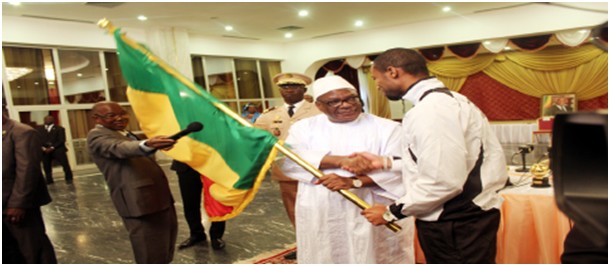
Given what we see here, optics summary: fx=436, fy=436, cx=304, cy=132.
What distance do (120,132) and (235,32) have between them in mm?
9304

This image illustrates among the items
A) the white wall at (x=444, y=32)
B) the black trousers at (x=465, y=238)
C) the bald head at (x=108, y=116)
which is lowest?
the black trousers at (x=465, y=238)

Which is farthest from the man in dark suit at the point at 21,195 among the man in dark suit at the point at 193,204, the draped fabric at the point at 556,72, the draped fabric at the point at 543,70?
the draped fabric at the point at 556,72

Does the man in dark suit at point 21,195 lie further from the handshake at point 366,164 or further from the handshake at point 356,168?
the handshake at point 366,164

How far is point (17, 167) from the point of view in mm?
2680

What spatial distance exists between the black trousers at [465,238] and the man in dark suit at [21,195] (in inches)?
93.7

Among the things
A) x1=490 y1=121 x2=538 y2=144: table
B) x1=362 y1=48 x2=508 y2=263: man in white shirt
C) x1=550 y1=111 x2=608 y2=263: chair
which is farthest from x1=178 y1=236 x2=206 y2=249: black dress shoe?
x1=490 y1=121 x2=538 y2=144: table

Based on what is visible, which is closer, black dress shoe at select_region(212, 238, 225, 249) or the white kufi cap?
the white kufi cap

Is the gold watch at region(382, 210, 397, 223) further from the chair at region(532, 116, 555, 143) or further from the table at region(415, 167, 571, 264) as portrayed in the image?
the chair at region(532, 116, 555, 143)

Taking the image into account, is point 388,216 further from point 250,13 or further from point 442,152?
point 250,13

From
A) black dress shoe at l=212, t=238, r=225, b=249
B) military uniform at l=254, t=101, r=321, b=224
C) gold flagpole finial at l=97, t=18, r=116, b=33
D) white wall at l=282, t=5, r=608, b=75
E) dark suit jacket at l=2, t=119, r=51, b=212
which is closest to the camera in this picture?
gold flagpole finial at l=97, t=18, r=116, b=33

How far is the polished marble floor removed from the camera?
3.46 meters

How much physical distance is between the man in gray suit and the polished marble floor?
786 millimetres

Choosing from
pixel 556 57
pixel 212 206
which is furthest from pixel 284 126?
pixel 556 57

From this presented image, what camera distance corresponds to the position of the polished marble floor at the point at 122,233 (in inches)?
136
